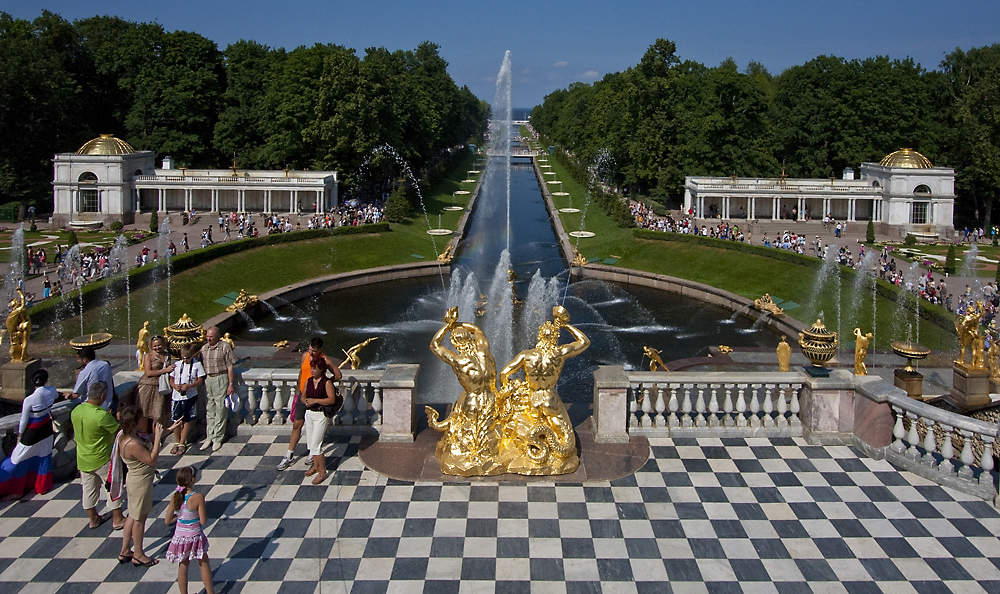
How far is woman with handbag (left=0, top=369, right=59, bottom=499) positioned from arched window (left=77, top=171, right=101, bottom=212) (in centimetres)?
6153

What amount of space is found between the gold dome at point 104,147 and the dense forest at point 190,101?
15.6 feet

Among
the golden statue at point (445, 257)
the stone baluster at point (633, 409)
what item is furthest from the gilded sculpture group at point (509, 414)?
the golden statue at point (445, 257)

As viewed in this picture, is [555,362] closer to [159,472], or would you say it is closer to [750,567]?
[750,567]

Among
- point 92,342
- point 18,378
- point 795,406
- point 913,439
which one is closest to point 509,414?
point 795,406

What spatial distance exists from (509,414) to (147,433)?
5.77 metres

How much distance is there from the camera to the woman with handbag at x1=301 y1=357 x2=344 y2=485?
1300cm

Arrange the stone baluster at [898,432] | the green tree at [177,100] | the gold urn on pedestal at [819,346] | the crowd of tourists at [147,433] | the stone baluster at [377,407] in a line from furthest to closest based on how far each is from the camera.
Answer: the green tree at [177,100], the stone baluster at [377,407], the gold urn on pedestal at [819,346], the stone baluster at [898,432], the crowd of tourists at [147,433]

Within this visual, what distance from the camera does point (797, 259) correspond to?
1998 inches

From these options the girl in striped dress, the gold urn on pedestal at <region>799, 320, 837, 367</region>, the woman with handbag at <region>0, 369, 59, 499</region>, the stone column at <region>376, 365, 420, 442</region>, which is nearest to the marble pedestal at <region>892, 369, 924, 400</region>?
the gold urn on pedestal at <region>799, 320, 837, 367</region>

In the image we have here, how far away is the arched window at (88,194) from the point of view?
67188mm

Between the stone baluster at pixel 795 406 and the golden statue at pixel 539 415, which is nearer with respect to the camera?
the golden statue at pixel 539 415

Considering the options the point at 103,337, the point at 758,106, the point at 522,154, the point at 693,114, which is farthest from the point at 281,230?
the point at 522,154

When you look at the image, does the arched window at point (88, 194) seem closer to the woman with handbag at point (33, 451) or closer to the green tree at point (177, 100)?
the green tree at point (177, 100)

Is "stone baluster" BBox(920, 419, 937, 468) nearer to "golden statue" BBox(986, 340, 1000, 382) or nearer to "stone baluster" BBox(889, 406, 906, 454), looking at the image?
"stone baluster" BBox(889, 406, 906, 454)
